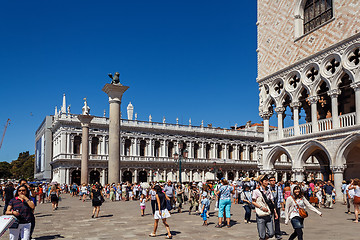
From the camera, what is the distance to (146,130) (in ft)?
168

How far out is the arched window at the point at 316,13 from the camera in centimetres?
2019

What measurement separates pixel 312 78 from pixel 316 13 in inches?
143

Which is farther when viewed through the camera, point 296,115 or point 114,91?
Answer: point 114,91

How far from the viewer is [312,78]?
68.4 feet

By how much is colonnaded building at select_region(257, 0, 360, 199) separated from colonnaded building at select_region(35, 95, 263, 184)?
21755 mm

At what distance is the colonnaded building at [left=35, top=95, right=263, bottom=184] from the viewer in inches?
1839

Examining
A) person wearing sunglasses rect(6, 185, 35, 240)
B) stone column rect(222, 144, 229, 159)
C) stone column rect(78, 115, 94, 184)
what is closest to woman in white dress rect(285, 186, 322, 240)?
person wearing sunglasses rect(6, 185, 35, 240)

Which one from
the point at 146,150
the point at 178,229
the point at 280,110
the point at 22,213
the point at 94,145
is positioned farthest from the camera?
the point at 146,150

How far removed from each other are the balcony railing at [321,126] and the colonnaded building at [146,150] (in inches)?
831

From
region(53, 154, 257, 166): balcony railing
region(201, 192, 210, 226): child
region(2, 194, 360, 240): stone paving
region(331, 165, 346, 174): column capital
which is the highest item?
region(53, 154, 257, 166): balcony railing

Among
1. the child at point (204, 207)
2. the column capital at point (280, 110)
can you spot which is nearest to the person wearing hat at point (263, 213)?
the child at point (204, 207)

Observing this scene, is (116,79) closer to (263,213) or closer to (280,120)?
(280,120)

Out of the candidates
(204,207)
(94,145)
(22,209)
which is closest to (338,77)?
(204,207)

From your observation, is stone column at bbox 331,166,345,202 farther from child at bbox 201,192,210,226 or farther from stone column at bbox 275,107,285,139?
child at bbox 201,192,210,226
